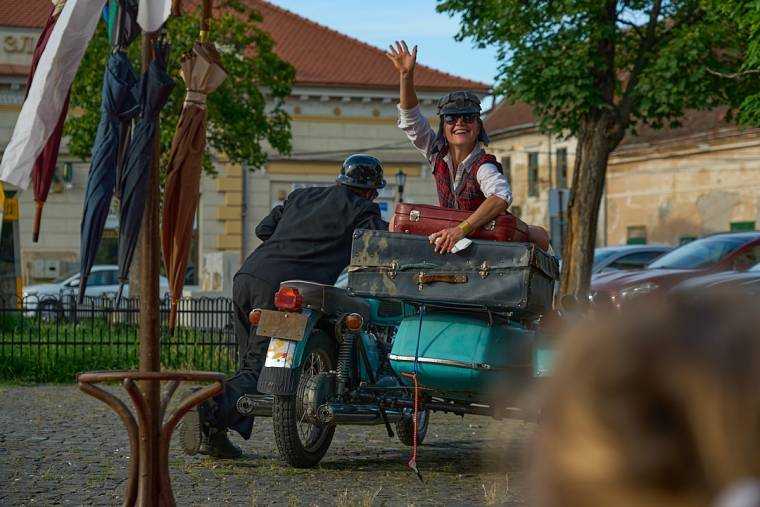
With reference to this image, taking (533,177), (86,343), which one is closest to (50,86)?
(86,343)

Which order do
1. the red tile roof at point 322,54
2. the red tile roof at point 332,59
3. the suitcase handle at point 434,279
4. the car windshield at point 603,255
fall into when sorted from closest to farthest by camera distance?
the suitcase handle at point 434,279 → the car windshield at point 603,255 → the red tile roof at point 322,54 → the red tile roof at point 332,59

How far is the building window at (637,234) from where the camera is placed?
56469 mm

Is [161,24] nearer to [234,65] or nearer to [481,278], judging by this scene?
[481,278]

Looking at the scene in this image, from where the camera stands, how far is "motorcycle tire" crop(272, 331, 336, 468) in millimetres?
7738

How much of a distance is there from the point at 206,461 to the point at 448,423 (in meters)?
3.37

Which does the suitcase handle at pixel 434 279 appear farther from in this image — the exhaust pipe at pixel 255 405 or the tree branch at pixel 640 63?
the tree branch at pixel 640 63

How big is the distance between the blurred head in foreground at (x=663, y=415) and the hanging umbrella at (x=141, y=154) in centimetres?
479

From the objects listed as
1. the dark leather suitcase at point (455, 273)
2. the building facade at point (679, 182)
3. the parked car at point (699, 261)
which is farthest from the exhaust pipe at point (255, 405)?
the building facade at point (679, 182)

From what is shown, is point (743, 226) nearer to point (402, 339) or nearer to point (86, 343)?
point (86, 343)

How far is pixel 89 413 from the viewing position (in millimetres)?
12133

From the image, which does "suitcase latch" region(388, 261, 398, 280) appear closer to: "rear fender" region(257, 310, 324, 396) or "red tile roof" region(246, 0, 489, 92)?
"rear fender" region(257, 310, 324, 396)

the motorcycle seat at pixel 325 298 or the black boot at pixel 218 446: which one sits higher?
the motorcycle seat at pixel 325 298

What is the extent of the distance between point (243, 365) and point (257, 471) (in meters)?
0.76

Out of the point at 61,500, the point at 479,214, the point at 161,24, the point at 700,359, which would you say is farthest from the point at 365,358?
the point at 700,359
